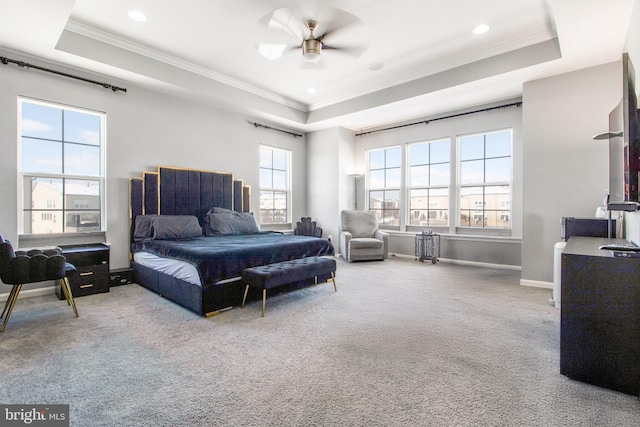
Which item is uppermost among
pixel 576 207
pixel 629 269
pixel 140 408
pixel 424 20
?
pixel 424 20

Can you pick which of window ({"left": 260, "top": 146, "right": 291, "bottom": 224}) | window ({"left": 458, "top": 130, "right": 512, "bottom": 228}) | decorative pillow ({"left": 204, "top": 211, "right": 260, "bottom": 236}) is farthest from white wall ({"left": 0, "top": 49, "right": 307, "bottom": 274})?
window ({"left": 458, "top": 130, "right": 512, "bottom": 228})

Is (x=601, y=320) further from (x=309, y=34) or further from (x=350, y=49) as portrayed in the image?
(x=309, y=34)

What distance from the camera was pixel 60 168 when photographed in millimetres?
3996

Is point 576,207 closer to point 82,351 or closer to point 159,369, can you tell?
point 159,369

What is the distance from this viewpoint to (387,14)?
3375 mm

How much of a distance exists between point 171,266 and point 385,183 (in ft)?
16.2

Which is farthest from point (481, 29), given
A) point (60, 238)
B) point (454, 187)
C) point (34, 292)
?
point (34, 292)

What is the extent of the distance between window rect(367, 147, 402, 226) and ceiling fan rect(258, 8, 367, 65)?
11.5 feet

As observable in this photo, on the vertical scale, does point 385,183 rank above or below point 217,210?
above

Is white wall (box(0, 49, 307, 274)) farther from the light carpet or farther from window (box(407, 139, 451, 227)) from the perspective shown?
window (box(407, 139, 451, 227))

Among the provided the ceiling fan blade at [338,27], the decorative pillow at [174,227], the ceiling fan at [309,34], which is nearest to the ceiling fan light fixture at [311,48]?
the ceiling fan at [309,34]

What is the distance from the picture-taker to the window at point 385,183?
680 cm

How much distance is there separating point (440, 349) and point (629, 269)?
1.27 metres

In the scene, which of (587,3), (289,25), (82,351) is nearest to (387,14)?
(289,25)
